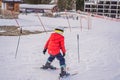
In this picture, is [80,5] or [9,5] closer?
[9,5]

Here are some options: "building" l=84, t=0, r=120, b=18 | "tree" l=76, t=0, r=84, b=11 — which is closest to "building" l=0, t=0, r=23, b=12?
"building" l=84, t=0, r=120, b=18

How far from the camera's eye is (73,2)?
10075cm

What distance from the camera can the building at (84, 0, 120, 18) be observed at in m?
98.9

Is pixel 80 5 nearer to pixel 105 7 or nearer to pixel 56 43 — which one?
pixel 105 7

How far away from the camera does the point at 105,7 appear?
101500 millimetres

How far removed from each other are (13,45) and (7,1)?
4809cm

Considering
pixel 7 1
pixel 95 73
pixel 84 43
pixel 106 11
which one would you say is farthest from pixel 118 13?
pixel 95 73

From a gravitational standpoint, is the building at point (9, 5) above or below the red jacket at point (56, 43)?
above

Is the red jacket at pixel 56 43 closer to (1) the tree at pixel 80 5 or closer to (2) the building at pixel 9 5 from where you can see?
(2) the building at pixel 9 5

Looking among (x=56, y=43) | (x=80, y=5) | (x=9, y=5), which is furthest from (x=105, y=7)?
(x=56, y=43)

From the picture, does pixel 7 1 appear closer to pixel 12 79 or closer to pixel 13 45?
pixel 13 45

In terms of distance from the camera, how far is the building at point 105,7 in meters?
98.9

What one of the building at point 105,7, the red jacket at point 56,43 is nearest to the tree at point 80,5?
the building at point 105,7

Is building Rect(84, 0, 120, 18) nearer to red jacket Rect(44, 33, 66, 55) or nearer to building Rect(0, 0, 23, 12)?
building Rect(0, 0, 23, 12)
